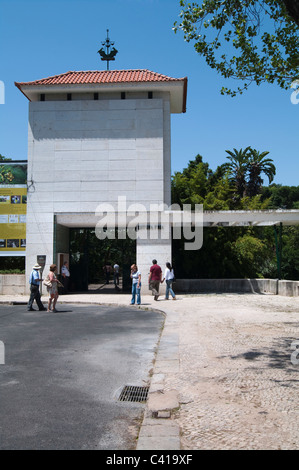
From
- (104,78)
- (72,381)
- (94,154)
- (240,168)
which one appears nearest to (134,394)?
(72,381)

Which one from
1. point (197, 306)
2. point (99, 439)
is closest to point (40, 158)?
point (197, 306)

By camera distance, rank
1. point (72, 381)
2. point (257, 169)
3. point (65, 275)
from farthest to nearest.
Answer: point (257, 169) → point (65, 275) → point (72, 381)

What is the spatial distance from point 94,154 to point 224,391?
1733 cm

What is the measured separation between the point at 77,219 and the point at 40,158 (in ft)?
12.2

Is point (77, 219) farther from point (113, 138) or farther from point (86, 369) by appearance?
point (86, 369)

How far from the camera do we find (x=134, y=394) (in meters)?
4.99

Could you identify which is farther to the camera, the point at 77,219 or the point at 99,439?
the point at 77,219

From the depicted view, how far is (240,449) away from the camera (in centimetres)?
326

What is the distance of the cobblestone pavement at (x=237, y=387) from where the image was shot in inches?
139

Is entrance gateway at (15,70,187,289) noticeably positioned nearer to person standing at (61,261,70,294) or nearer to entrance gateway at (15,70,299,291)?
entrance gateway at (15,70,299,291)

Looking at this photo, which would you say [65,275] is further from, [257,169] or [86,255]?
[257,169]

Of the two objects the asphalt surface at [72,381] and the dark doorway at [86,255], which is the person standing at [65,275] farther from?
the asphalt surface at [72,381]

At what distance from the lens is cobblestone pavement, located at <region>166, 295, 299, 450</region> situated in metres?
3.52

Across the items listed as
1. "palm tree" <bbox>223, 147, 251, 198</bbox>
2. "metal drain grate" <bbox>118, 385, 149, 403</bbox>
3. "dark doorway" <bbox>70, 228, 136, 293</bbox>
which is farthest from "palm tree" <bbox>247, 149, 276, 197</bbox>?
"metal drain grate" <bbox>118, 385, 149, 403</bbox>
